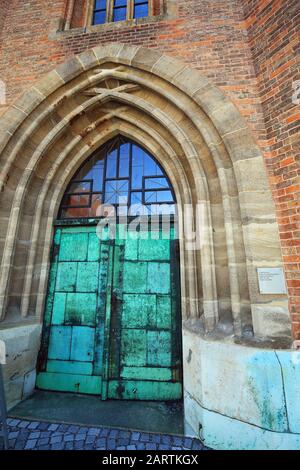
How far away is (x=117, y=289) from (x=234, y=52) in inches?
148

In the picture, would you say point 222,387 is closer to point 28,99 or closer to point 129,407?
point 129,407

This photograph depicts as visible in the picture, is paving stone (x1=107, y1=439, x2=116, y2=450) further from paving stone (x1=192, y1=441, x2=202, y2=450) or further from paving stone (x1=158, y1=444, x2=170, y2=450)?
paving stone (x1=192, y1=441, x2=202, y2=450)

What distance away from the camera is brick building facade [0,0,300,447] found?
2326 mm

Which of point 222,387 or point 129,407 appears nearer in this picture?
point 222,387

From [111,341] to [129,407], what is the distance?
79 centimetres

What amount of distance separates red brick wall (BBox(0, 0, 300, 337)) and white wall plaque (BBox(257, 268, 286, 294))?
0.28 ft

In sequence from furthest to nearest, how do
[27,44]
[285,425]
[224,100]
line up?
[27,44], [224,100], [285,425]

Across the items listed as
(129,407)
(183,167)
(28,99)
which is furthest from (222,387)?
(28,99)

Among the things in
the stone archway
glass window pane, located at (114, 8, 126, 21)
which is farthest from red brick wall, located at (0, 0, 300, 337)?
glass window pane, located at (114, 8, 126, 21)

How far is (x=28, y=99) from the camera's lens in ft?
10.9

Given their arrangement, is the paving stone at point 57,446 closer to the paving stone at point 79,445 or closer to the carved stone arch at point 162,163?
the paving stone at point 79,445

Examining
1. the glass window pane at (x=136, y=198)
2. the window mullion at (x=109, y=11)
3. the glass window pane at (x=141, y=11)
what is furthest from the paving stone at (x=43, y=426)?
the glass window pane at (x=141, y=11)

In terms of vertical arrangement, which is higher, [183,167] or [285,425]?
[183,167]

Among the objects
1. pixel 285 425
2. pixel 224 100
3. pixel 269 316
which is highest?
pixel 224 100
